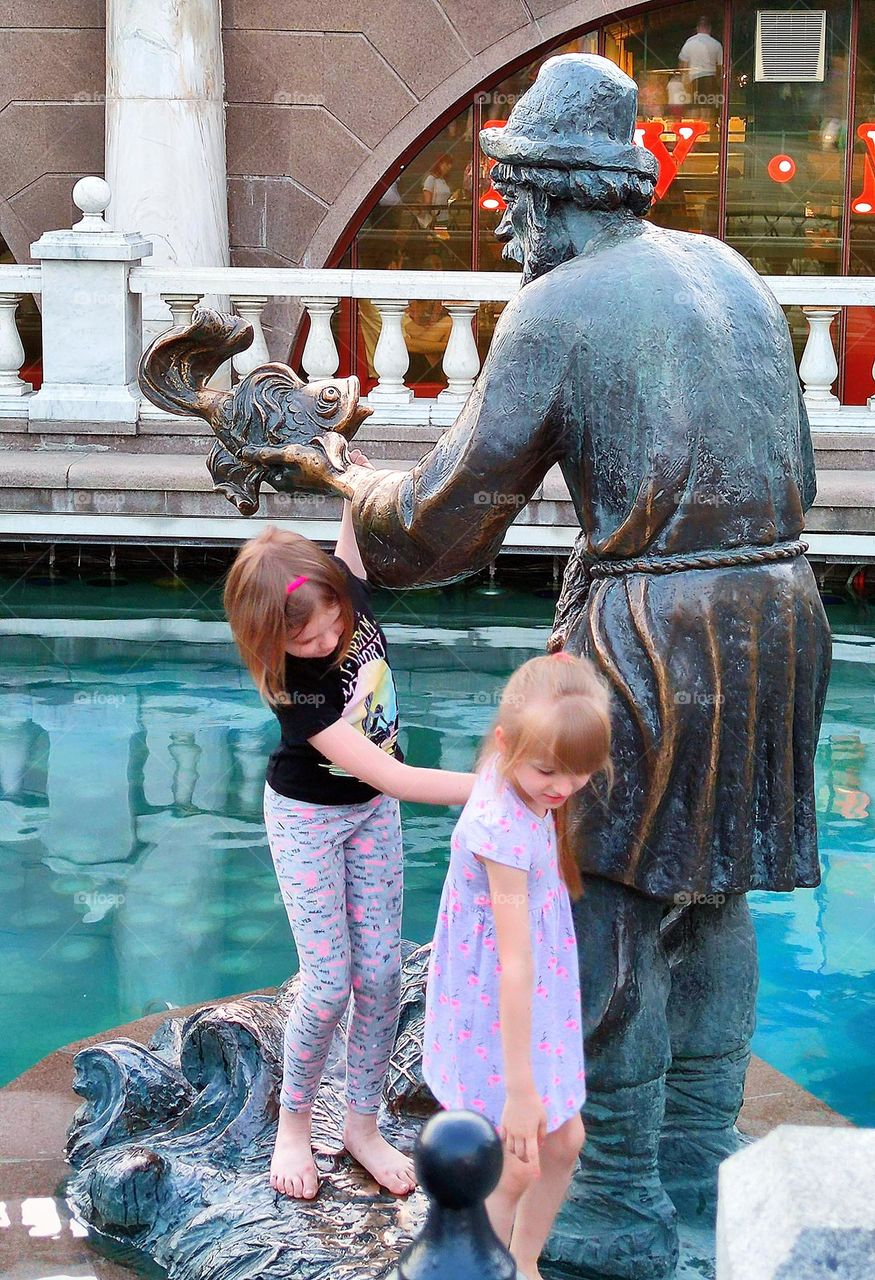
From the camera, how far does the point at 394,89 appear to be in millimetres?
12055

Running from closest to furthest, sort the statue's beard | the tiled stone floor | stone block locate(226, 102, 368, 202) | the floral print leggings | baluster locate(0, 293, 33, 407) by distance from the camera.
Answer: the statue's beard, the floral print leggings, the tiled stone floor, baluster locate(0, 293, 33, 407), stone block locate(226, 102, 368, 202)

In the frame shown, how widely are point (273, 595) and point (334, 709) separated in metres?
0.25

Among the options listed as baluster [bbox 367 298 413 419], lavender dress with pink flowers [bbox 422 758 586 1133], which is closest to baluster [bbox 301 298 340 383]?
baluster [bbox 367 298 413 419]

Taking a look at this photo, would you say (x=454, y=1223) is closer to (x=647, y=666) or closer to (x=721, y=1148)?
(x=647, y=666)

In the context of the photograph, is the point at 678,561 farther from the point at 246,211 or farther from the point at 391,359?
the point at 246,211

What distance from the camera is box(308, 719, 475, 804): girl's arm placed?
2.70 meters

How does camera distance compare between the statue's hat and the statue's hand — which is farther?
the statue's hand

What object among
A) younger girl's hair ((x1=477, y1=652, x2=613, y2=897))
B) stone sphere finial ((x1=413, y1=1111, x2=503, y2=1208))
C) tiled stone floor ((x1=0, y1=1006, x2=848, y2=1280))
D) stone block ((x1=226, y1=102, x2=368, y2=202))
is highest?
stone block ((x1=226, y1=102, x2=368, y2=202))

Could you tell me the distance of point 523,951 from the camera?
2545 mm

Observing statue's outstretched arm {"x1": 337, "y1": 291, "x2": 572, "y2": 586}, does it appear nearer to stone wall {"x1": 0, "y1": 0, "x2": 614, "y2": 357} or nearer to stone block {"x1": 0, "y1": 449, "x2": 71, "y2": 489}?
stone block {"x1": 0, "y1": 449, "x2": 71, "y2": 489}

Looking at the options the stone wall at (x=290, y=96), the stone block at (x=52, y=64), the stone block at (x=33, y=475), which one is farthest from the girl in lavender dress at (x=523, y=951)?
the stone block at (x=52, y=64)

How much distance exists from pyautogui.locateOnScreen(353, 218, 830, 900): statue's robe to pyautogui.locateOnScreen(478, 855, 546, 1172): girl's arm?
0.30 m

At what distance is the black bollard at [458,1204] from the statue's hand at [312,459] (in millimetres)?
1800

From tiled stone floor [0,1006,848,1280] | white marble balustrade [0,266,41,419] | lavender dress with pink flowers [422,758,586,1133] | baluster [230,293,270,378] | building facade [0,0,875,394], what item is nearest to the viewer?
lavender dress with pink flowers [422,758,586,1133]
